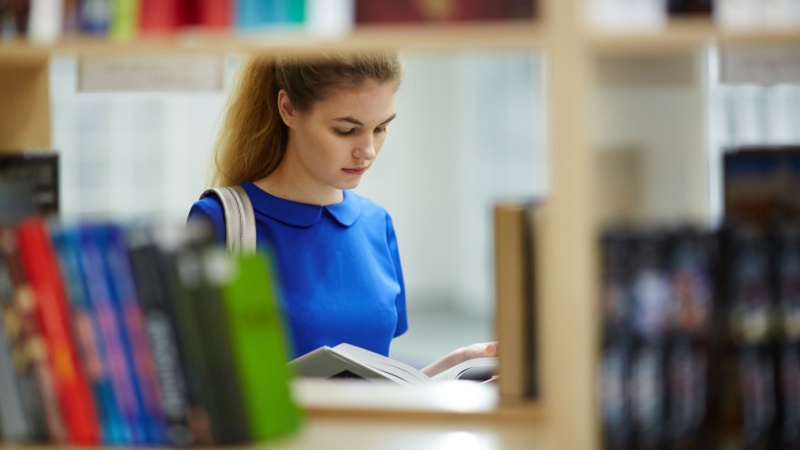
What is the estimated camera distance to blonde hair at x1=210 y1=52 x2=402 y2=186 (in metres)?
2.22

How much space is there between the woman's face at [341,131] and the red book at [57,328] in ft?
3.62

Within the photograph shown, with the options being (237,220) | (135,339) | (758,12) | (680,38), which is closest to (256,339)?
(135,339)

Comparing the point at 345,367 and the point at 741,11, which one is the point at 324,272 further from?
the point at 741,11

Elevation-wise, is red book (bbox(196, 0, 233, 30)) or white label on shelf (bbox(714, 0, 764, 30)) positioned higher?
red book (bbox(196, 0, 233, 30))

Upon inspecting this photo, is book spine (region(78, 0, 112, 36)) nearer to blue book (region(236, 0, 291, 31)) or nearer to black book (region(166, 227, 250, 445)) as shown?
blue book (region(236, 0, 291, 31))

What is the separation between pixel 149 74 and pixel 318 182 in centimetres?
77

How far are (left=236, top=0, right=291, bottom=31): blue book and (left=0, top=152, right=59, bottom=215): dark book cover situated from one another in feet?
1.77

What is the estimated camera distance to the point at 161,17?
1207 mm

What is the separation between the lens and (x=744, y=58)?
1662mm

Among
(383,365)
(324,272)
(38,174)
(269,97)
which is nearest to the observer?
(38,174)

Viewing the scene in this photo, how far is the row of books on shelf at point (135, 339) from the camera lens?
1.14 m

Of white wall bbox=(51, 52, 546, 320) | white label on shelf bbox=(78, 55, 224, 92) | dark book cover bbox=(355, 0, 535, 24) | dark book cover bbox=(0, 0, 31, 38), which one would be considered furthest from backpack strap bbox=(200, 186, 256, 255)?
white wall bbox=(51, 52, 546, 320)

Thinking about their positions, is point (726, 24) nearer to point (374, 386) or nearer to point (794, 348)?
point (794, 348)

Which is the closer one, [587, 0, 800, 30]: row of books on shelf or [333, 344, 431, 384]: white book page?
[587, 0, 800, 30]: row of books on shelf
